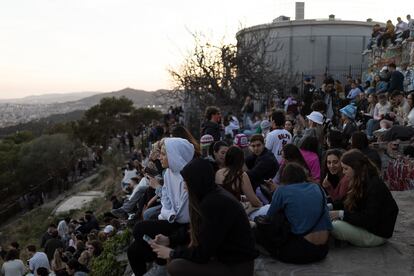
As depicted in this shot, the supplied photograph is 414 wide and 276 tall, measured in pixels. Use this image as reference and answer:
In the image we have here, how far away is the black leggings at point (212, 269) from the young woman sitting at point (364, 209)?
1.46 metres

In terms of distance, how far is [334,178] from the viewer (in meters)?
5.75

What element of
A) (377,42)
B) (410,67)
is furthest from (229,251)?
(377,42)

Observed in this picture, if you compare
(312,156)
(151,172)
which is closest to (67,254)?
(151,172)

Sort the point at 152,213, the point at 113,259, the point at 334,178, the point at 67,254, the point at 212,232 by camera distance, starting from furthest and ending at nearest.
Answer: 1. the point at 67,254
2. the point at 113,259
3. the point at 334,178
4. the point at 152,213
5. the point at 212,232

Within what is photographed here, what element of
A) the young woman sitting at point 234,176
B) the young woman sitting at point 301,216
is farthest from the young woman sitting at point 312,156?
the young woman sitting at point 301,216

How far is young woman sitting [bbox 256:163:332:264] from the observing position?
4082mm

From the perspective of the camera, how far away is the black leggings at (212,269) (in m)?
3.47

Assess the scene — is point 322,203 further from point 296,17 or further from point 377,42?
point 296,17

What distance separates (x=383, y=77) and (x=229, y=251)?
9813 mm

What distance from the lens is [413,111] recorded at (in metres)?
8.52

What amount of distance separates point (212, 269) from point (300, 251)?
41.1 inches

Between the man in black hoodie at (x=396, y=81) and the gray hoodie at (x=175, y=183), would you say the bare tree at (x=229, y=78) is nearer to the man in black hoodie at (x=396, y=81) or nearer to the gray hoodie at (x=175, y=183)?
the man in black hoodie at (x=396, y=81)

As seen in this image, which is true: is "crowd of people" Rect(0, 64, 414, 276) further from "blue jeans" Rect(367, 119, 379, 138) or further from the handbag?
"blue jeans" Rect(367, 119, 379, 138)

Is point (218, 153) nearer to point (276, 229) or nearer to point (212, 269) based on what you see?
point (276, 229)
